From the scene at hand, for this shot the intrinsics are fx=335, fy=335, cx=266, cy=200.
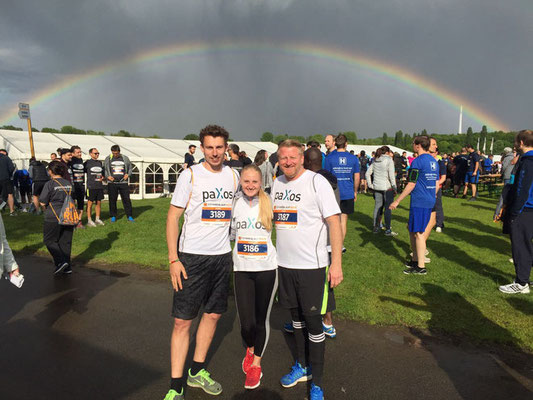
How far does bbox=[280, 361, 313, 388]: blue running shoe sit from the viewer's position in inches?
120

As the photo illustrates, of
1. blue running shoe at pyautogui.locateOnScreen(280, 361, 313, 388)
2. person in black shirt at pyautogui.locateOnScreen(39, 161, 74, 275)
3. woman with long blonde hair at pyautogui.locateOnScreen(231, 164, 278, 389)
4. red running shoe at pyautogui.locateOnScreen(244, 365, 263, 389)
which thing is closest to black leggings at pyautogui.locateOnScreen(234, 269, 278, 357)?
woman with long blonde hair at pyautogui.locateOnScreen(231, 164, 278, 389)

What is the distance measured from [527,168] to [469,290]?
6.56 feet

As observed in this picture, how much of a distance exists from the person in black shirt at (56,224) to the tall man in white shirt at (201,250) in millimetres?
4322

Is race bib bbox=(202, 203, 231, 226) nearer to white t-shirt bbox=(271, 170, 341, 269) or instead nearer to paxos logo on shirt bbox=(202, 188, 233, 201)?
paxos logo on shirt bbox=(202, 188, 233, 201)

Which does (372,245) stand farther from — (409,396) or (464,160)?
(464,160)

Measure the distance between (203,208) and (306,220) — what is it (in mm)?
881

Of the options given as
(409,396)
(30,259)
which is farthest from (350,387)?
(30,259)

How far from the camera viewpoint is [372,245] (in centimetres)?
815

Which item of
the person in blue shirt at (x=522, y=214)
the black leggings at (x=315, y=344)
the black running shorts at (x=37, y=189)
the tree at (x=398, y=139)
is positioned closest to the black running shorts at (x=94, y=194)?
the black running shorts at (x=37, y=189)

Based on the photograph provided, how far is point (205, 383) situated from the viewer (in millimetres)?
2930

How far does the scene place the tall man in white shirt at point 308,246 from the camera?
2803mm

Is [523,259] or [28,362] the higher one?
[523,259]

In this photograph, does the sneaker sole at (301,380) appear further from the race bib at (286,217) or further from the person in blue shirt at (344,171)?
the person in blue shirt at (344,171)

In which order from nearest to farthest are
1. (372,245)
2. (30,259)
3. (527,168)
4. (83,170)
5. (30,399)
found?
(30,399) → (527,168) → (30,259) → (372,245) → (83,170)
